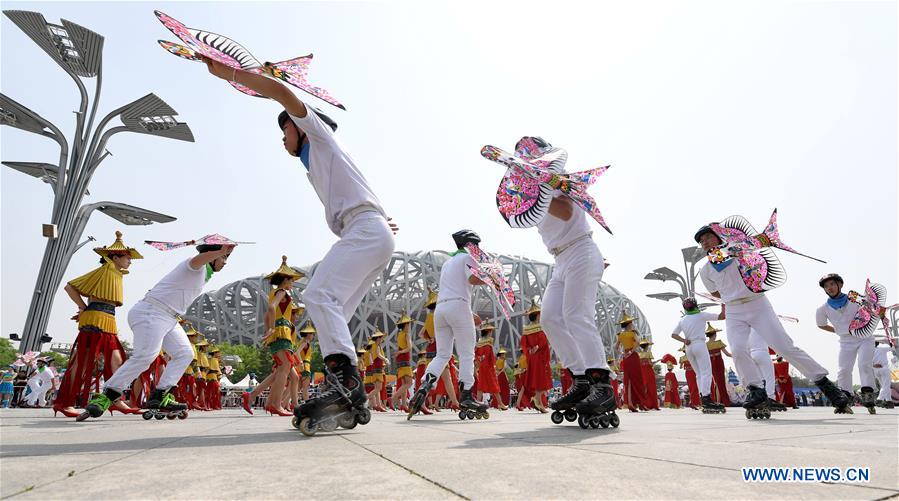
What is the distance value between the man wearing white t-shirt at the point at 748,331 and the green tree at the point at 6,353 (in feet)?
225

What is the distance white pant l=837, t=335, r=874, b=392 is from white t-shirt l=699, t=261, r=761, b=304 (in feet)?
12.0

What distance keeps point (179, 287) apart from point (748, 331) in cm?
645

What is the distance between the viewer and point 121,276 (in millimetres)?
6594

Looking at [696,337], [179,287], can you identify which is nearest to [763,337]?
[696,337]

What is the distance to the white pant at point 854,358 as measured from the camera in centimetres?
812

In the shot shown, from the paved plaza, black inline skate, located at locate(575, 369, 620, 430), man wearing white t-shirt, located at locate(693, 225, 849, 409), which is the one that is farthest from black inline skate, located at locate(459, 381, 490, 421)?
the paved plaza

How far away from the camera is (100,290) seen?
6348 mm

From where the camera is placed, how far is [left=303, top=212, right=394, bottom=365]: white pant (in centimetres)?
308

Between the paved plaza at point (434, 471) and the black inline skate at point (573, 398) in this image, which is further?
the black inline skate at point (573, 398)

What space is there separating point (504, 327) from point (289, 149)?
217 ft

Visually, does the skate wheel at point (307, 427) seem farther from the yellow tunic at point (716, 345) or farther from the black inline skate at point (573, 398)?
the yellow tunic at point (716, 345)

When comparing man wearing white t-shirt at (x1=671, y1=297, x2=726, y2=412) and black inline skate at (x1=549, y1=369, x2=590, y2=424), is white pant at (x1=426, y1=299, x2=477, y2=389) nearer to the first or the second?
black inline skate at (x1=549, y1=369, x2=590, y2=424)

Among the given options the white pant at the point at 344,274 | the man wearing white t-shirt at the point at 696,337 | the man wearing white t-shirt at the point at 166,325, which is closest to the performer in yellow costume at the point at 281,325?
the man wearing white t-shirt at the point at 166,325

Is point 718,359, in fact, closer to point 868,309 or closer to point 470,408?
point 868,309
